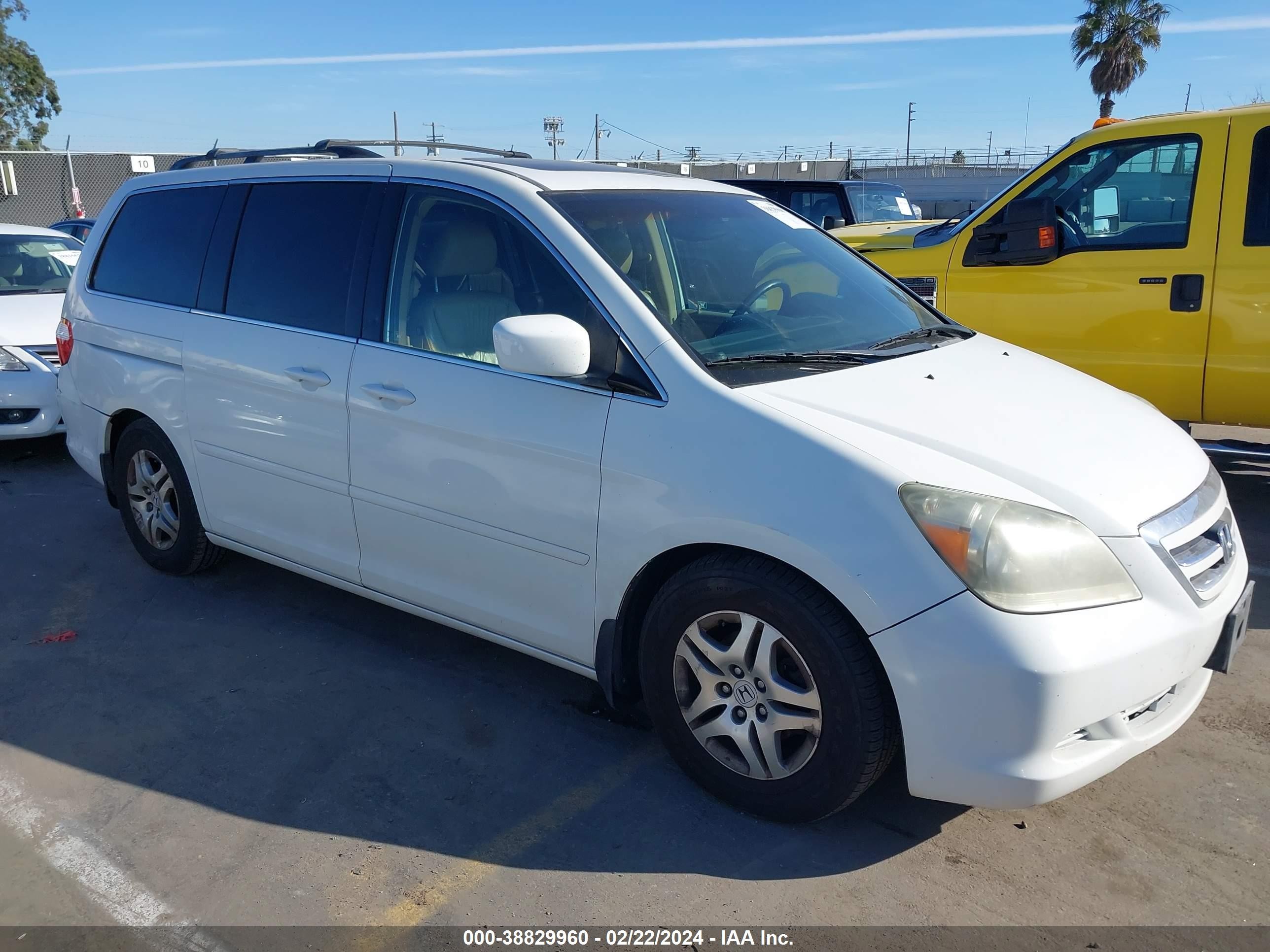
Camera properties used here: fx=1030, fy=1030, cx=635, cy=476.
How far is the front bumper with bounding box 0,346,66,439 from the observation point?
23.0 ft

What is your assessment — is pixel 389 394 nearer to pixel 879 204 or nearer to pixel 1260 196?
pixel 1260 196

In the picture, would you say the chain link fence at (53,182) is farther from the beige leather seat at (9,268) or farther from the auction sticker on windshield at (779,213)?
the auction sticker on windshield at (779,213)

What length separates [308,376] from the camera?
379 cm

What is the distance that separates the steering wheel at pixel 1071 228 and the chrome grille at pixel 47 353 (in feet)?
21.9

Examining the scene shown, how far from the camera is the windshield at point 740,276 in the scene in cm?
328

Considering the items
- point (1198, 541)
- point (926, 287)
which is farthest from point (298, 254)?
point (926, 287)

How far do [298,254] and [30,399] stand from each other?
4.16 meters

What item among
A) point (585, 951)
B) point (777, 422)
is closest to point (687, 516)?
point (777, 422)

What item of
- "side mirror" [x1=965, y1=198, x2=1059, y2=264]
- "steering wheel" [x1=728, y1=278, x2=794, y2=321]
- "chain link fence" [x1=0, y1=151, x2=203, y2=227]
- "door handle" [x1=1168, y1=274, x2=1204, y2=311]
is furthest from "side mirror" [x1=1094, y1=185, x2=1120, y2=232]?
"chain link fence" [x1=0, y1=151, x2=203, y2=227]

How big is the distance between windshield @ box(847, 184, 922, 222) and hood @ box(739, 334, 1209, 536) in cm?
931

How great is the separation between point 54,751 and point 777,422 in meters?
2.65

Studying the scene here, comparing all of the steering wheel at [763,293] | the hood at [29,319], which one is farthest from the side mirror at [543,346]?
the hood at [29,319]

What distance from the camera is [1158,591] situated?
2631mm

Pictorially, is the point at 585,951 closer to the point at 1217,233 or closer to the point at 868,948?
the point at 868,948
